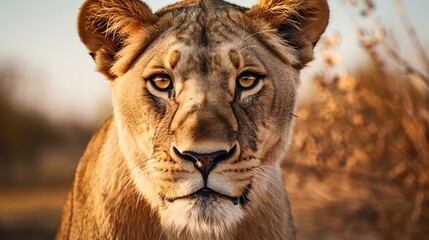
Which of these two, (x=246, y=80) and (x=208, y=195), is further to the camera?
(x=246, y=80)

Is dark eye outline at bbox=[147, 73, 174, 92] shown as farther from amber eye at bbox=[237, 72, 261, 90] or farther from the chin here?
the chin

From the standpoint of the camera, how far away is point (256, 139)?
3699 millimetres

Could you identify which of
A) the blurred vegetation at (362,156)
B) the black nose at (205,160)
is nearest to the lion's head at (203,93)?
the black nose at (205,160)

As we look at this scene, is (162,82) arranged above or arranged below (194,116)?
above

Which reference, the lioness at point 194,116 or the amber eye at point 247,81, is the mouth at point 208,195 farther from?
the amber eye at point 247,81

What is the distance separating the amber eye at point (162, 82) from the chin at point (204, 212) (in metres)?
0.57

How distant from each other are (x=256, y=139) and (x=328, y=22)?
934 millimetres

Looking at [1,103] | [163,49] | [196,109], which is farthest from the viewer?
[1,103]

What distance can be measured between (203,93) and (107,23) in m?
0.78

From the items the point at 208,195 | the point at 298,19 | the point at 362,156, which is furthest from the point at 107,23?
the point at 362,156

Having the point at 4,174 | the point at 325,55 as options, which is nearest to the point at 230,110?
the point at 325,55

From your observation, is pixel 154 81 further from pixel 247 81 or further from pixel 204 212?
pixel 204 212

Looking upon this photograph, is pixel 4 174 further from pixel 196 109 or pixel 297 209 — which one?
pixel 196 109

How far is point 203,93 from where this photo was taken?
3.59 metres
